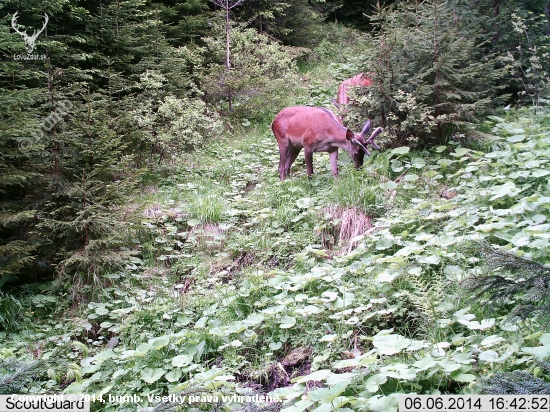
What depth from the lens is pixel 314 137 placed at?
715 centimetres

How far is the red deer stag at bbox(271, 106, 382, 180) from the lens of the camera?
6.89m

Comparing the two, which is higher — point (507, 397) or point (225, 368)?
point (507, 397)

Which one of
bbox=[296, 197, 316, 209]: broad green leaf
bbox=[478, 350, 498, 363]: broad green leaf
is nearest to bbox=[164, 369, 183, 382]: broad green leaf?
bbox=[478, 350, 498, 363]: broad green leaf

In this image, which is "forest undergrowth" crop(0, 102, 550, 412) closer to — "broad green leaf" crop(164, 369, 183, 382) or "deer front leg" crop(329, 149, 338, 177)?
"broad green leaf" crop(164, 369, 183, 382)

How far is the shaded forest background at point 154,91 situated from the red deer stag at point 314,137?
52 cm

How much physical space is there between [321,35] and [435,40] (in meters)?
9.25

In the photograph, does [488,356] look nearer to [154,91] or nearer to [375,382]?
[375,382]

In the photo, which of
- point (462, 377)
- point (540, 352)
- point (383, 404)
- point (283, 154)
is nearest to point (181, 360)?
point (383, 404)

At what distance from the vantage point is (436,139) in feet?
23.5

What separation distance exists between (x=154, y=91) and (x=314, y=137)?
11.2 ft

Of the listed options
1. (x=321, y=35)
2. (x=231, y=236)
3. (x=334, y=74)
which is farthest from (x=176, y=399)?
(x=321, y=35)

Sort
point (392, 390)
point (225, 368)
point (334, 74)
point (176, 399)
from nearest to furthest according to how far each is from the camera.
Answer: point (392, 390) → point (176, 399) → point (225, 368) → point (334, 74)

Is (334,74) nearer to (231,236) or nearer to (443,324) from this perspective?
(231,236)

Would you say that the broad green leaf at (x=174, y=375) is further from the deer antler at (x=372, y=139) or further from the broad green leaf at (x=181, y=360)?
the deer antler at (x=372, y=139)
